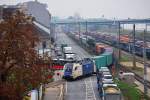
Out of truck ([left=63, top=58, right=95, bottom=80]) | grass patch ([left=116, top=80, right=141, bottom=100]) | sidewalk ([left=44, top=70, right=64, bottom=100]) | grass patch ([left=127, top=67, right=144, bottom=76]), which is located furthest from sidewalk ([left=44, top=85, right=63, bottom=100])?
grass patch ([left=127, top=67, right=144, bottom=76])

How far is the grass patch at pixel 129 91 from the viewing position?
1451 inches

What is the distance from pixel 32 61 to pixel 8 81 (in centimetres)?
166

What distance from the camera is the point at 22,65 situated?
21938 mm

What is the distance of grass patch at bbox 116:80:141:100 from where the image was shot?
36.8m

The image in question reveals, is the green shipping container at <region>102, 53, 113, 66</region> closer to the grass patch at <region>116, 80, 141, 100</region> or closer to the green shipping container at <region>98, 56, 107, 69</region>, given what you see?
the green shipping container at <region>98, 56, 107, 69</region>

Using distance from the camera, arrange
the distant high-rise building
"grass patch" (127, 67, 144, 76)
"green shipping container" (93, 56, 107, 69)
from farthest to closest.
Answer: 1. the distant high-rise building
2. "grass patch" (127, 67, 144, 76)
3. "green shipping container" (93, 56, 107, 69)

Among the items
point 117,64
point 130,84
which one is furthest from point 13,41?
point 117,64

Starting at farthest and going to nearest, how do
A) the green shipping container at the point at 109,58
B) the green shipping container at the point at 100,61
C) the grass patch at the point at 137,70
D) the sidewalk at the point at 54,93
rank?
the green shipping container at the point at 109,58 → the grass patch at the point at 137,70 → the green shipping container at the point at 100,61 → the sidewalk at the point at 54,93

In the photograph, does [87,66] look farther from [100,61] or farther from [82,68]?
[100,61]

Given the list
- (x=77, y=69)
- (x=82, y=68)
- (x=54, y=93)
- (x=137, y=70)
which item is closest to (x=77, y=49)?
(x=137, y=70)

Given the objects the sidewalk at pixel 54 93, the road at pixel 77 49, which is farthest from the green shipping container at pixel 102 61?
the road at pixel 77 49

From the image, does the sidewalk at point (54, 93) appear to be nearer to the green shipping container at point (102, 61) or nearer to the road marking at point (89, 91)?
the road marking at point (89, 91)

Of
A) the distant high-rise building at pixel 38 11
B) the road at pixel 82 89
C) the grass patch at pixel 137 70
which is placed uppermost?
the distant high-rise building at pixel 38 11

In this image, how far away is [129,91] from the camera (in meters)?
40.2
